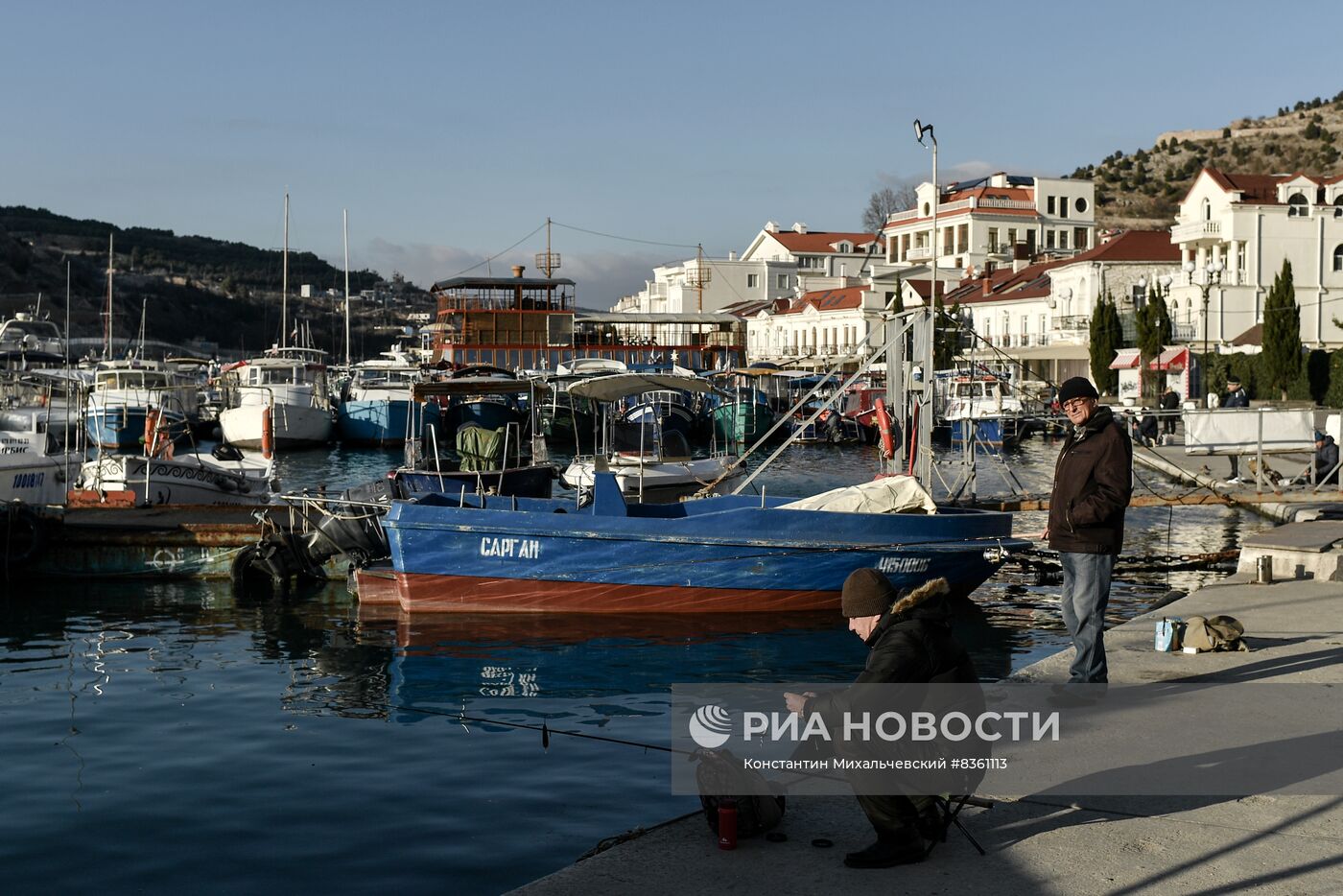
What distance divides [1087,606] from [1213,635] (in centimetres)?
225

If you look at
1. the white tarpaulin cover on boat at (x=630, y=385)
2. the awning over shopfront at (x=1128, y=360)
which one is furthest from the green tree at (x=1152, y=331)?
the white tarpaulin cover on boat at (x=630, y=385)

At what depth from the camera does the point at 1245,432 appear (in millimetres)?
Result: 28219

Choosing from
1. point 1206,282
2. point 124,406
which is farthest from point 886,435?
point 1206,282

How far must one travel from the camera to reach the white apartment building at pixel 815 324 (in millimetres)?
93688

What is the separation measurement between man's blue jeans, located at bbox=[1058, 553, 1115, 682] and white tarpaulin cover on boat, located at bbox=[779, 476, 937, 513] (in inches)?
320

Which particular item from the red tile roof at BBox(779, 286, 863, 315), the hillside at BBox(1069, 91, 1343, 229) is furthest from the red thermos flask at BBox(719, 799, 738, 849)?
the hillside at BBox(1069, 91, 1343, 229)

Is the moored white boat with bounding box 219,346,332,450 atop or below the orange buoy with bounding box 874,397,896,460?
atop

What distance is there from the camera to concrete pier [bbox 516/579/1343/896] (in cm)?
594

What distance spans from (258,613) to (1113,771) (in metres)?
14.9

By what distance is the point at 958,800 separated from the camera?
6.63m

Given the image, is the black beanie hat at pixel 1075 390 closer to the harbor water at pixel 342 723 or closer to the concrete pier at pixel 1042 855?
the concrete pier at pixel 1042 855

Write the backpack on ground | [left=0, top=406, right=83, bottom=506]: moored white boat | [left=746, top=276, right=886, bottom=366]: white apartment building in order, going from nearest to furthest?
the backpack on ground → [left=0, top=406, right=83, bottom=506]: moored white boat → [left=746, top=276, right=886, bottom=366]: white apartment building

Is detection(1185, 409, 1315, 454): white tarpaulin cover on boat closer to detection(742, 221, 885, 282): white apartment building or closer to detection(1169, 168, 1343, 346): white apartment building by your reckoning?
detection(1169, 168, 1343, 346): white apartment building

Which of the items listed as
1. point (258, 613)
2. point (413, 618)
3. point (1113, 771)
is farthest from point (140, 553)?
point (1113, 771)
